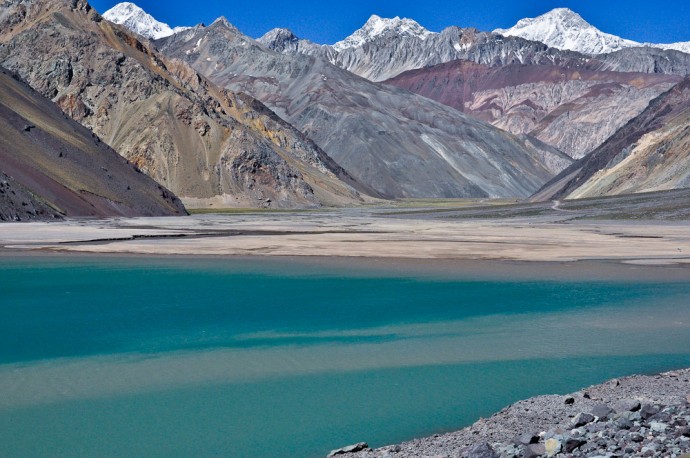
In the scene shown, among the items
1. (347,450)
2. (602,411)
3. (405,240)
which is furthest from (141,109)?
(602,411)

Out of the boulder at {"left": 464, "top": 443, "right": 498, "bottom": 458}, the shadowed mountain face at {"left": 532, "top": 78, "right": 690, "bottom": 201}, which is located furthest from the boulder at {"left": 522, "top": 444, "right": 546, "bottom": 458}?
the shadowed mountain face at {"left": 532, "top": 78, "right": 690, "bottom": 201}

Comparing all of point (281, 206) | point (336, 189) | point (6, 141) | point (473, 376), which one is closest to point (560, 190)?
point (336, 189)

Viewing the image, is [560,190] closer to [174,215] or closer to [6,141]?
[174,215]

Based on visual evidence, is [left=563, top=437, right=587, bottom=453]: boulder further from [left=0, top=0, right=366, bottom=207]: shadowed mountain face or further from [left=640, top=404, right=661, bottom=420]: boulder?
[left=0, top=0, right=366, bottom=207]: shadowed mountain face

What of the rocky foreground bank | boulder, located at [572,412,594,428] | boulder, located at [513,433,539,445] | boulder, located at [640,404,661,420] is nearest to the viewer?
the rocky foreground bank

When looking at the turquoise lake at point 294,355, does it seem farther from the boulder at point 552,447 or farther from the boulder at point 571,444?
the boulder at point 571,444
